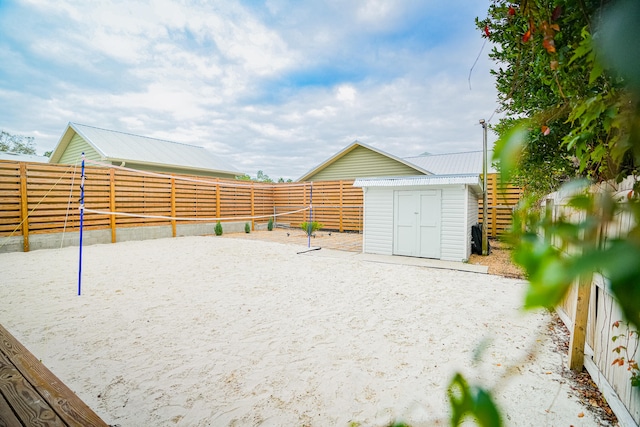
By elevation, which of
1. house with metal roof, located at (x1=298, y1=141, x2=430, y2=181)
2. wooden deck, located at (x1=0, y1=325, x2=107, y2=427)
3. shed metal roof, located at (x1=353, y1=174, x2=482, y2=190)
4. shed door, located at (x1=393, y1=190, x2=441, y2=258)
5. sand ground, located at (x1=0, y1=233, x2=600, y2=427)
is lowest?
sand ground, located at (x1=0, y1=233, x2=600, y2=427)

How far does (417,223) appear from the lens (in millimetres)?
7723

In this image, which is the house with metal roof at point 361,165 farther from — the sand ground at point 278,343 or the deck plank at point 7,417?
the deck plank at point 7,417

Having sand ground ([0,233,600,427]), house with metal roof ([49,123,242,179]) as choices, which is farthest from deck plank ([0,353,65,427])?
house with metal roof ([49,123,242,179])

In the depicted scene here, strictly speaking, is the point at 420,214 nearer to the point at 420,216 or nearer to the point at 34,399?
the point at 420,216

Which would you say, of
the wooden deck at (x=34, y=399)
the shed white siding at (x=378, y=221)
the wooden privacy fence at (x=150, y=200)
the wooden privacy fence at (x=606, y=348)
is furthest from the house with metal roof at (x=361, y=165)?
the wooden deck at (x=34, y=399)

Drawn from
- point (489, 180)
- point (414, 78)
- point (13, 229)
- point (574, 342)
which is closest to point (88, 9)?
point (13, 229)

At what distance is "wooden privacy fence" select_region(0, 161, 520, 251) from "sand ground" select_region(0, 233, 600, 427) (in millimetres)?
2323

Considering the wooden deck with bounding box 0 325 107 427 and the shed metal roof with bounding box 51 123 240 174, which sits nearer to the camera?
the wooden deck with bounding box 0 325 107 427

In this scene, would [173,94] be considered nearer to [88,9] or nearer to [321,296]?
[88,9]

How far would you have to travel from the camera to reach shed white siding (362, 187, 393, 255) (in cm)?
812

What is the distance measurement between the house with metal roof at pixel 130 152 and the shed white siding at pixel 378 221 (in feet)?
33.5

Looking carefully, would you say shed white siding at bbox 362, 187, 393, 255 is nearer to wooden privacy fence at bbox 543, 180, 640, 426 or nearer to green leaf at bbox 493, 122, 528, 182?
wooden privacy fence at bbox 543, 180, 640, 426

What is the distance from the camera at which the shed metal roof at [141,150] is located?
41.3ft

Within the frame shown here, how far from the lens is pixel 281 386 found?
2.50 metres
